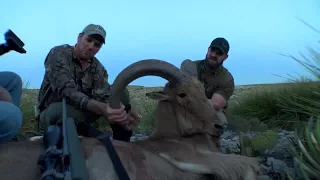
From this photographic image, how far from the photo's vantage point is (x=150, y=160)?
4.51m

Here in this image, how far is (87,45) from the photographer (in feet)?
20.9

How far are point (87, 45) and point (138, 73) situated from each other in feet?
A: 5.33

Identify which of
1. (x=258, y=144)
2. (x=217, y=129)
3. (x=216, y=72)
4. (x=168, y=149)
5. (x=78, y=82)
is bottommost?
(x=258, y=144)

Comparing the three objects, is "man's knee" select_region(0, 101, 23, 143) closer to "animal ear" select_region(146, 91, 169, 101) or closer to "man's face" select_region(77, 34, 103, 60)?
"animal ear" select_region(146, 91, 169, 101)

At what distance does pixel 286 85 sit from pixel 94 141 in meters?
8.73

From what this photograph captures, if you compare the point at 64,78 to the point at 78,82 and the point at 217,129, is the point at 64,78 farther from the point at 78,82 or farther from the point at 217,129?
the point at 217,129

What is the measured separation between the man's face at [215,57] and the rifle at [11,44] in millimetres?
3782

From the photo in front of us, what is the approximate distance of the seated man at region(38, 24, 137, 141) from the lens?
603cm

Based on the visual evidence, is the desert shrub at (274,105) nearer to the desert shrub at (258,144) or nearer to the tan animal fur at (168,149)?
the desert shrub at (258,144)

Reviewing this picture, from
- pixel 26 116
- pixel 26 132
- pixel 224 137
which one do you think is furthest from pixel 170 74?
pixel 26 116

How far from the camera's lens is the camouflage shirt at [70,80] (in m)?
6.05

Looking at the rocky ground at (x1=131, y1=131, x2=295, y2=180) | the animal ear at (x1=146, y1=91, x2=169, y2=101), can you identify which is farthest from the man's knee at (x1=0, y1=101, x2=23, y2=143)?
the rocky ground at (x1=131, y1=131, x2=295, y2=180)

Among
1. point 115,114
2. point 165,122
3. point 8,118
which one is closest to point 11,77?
point 115,114

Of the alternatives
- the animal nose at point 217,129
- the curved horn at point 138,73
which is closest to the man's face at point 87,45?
the curved horn at point 138,73
